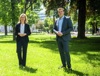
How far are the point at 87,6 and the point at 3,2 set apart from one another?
35.7 ft

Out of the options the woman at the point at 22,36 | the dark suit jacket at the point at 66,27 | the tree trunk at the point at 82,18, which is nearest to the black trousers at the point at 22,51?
the woman at the point at 22,36

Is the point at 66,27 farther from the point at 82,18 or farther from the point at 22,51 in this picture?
the point at 82,18

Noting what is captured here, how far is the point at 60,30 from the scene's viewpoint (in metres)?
11.6

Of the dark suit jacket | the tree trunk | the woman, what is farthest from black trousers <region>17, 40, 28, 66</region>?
the tree trunk

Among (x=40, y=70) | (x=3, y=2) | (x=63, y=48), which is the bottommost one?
(x=40, y=70)

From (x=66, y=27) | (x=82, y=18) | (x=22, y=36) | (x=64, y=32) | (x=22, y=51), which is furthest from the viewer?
(x=82, y=18)

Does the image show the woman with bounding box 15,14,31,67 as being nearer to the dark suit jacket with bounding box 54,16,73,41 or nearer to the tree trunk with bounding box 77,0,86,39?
the dark suit jacket with bounding box 54,16,73,41

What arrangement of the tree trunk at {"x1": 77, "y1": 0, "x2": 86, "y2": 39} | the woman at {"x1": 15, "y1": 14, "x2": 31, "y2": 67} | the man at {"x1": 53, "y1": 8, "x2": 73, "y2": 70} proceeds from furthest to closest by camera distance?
the tree trunk at {"x1": 77, "y1": 0, "x2": 86, "y2": 39}
the woman at {"x1": 15, "y1": 14, "x2": 31, "y2": 67}
the man at {"x1": 53, "y1": 8, "x2": 73, "y2": 70}

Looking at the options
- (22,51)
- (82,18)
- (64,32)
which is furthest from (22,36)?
(82,18)

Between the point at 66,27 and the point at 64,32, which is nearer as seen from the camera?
the point at 64,32

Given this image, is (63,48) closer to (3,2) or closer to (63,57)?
(63,57)

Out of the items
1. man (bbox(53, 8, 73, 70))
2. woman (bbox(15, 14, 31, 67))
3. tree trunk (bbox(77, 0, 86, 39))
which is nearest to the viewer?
man (bbox(53, 8, 73, 70))

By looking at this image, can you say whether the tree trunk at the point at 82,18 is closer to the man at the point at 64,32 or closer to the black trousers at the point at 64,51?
the black trousers at the point at 64,51

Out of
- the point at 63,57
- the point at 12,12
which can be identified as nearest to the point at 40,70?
the point at 63,57
